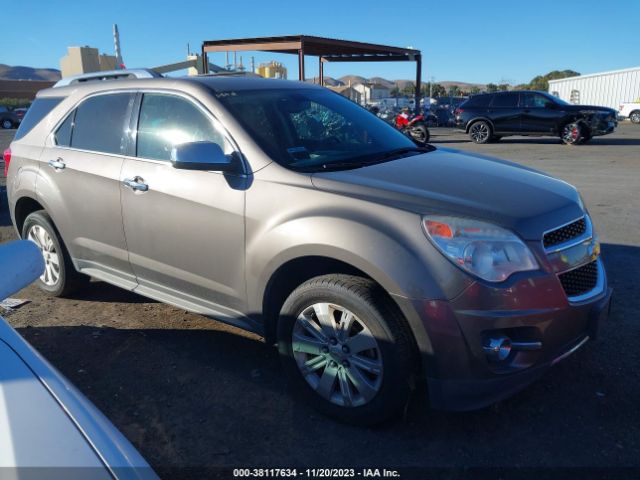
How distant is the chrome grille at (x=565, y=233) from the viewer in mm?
2584

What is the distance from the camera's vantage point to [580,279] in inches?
107

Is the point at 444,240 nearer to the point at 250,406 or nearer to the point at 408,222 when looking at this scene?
the point at 408,222

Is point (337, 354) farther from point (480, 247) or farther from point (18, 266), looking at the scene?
point (18, 266)

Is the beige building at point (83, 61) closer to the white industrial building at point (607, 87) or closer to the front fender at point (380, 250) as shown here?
the white industrial building at point (607, 87)

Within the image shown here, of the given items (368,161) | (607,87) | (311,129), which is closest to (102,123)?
(311,129)

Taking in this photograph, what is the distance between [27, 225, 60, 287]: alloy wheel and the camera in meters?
4.54

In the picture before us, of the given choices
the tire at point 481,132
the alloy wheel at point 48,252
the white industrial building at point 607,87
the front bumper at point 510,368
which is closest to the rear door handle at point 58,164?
the alloy wheel at point 48,252

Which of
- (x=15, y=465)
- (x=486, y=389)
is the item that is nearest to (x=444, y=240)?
(x=486, y=389)

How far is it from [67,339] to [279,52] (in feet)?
60.8

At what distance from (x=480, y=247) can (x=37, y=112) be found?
4.10 metres

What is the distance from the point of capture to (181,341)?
3848mm

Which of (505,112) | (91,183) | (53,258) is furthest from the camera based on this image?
(505,112)

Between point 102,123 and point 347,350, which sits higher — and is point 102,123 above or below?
above

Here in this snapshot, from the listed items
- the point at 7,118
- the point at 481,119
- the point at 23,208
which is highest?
the point at 481,119
